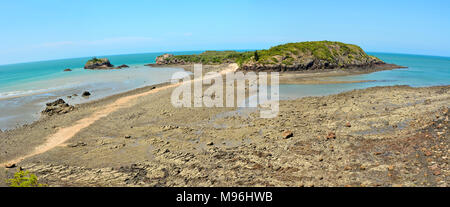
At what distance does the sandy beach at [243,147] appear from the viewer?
371 inches

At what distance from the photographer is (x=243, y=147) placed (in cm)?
1264

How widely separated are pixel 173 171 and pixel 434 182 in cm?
944

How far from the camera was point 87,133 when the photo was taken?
16.4m

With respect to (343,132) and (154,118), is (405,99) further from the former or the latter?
(154,118)

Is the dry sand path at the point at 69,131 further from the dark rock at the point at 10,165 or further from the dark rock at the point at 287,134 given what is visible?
the dark rock at the point at 287,134

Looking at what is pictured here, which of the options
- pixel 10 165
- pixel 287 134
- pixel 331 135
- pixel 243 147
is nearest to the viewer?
pixel 10 165

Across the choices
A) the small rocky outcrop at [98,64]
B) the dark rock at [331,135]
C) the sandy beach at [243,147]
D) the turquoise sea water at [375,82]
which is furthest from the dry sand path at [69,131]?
the small rocky outcrop at [98,64]

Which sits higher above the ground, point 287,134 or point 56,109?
point 56,109

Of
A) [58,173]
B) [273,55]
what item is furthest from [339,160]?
[273,55]

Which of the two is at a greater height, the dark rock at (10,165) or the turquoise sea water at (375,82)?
the turquoise sea water at (375,82)

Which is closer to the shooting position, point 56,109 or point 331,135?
point 331,135

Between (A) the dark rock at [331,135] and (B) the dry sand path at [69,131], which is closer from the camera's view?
(A) the dark rock at [331,135]

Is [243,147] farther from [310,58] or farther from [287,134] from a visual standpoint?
[310,58]

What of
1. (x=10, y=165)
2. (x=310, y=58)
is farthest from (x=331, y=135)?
(x=310, y=58)
